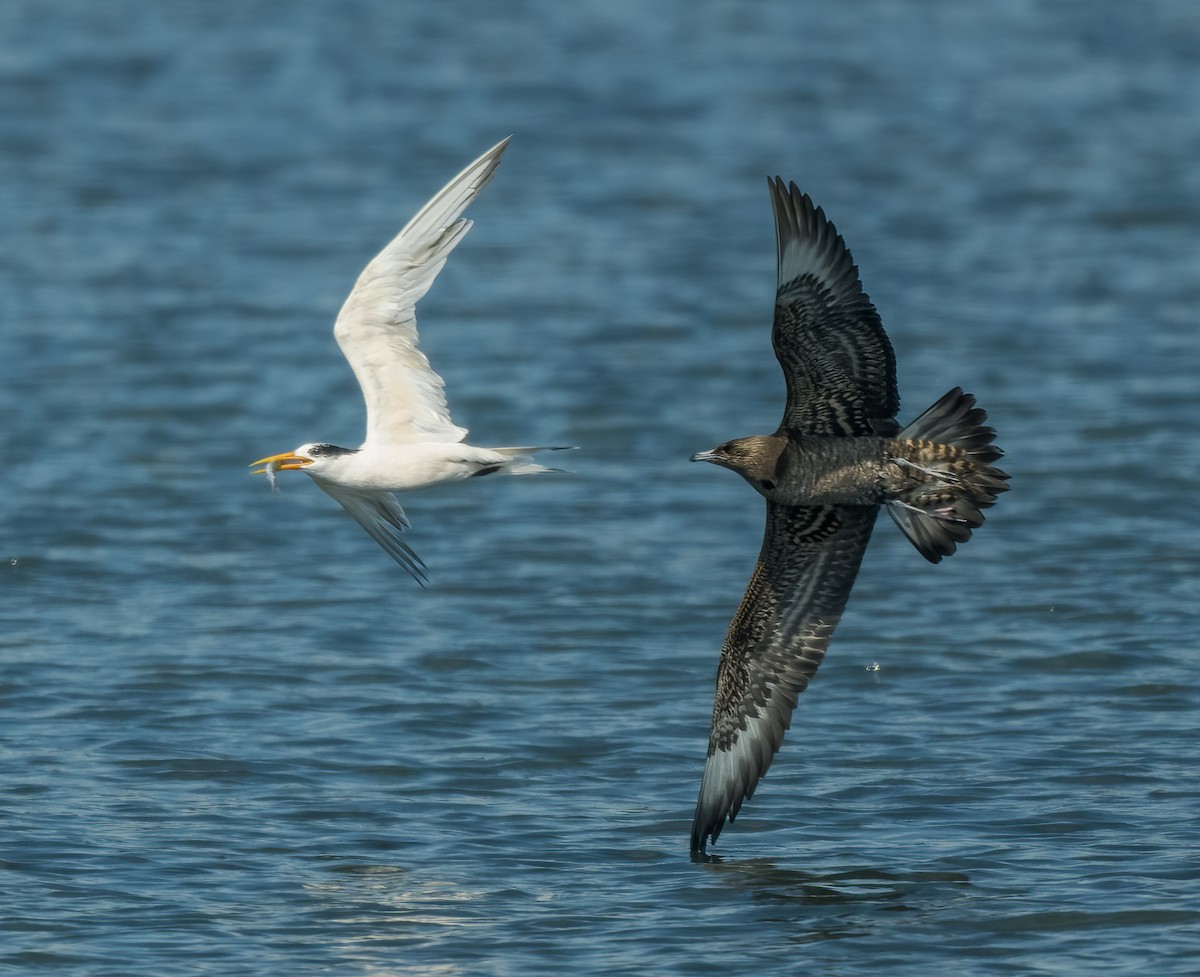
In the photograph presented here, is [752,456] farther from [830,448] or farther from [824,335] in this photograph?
[824,335]

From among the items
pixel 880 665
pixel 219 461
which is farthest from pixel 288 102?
pixel 880 665

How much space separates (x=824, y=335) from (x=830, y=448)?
0.47 metres

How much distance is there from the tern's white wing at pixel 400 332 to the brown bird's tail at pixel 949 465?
6.38 feet

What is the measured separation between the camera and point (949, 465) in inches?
336

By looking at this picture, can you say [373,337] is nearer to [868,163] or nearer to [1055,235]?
[1055,235]

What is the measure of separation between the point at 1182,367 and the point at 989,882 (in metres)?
9.25

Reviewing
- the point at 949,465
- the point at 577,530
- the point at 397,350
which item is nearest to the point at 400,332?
the point at 397,350

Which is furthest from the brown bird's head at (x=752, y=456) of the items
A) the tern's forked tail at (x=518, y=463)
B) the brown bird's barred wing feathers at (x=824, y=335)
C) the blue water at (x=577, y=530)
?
the blue water at (x=577, y=530)

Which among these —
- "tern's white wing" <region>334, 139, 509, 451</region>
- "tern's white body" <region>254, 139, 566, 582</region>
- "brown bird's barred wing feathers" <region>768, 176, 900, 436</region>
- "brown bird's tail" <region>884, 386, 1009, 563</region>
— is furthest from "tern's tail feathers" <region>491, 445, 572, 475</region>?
"brown bird's tail" <region>884, 386, 1009, 563</region>

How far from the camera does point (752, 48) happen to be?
28.6m

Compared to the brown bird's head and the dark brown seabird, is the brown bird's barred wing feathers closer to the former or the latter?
the dark brown seabird

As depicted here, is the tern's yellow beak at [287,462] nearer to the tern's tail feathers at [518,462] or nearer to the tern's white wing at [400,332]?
the tern's white wing at [400,332]

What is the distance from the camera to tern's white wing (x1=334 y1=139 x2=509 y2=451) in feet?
30.5

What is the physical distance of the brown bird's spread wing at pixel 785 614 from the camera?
9.29 metres
